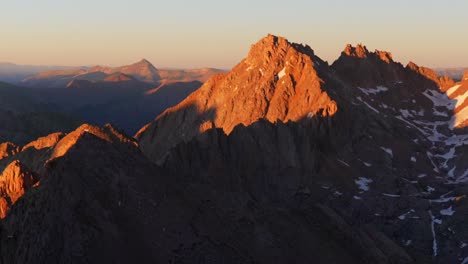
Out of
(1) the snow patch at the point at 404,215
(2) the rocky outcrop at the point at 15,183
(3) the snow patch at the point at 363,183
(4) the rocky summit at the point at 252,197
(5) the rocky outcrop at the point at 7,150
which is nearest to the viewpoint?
(4) the rocky summit at the point at 252,197

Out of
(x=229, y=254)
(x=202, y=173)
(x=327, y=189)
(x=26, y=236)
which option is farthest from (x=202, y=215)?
(x=327, y=189)

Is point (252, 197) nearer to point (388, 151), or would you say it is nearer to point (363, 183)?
point (363, 183)

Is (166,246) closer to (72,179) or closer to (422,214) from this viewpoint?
(72,179)

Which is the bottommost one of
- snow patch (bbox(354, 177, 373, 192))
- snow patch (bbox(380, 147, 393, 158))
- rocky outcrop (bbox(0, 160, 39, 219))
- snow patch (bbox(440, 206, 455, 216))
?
snow patch (bbox(440, 206, 455, 216))

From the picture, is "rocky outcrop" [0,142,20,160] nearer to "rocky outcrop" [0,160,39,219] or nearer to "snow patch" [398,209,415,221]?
"rocky outcrop" [0,160,39,219]

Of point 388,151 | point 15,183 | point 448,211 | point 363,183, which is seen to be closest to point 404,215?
point 448,211

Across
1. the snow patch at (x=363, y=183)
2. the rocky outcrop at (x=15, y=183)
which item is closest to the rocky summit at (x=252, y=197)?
the rocky outcrop at (x=15, y=183)

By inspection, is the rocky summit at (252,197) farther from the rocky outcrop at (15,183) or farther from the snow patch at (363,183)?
the snow patch at (363,183)

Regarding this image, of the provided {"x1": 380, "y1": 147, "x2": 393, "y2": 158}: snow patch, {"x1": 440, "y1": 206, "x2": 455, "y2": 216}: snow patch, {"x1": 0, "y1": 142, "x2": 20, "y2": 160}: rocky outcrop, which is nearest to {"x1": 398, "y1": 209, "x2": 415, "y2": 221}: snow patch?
{"x1": 440, "y1": 206, "x2": 455, "y2": 216}: snow patch
